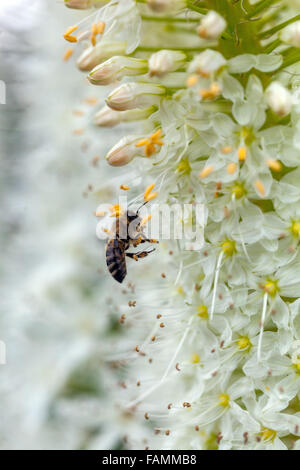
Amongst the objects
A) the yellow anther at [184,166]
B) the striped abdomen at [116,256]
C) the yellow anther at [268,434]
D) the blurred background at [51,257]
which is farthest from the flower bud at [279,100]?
the blurred background at [51,257]

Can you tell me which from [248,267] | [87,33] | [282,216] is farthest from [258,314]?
[87,33]

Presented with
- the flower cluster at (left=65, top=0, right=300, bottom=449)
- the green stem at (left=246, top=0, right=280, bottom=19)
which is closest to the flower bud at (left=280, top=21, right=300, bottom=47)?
the flower cluster at (left=65, top=0, right=300, bottom=449)

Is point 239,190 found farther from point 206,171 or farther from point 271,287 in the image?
point 271,287

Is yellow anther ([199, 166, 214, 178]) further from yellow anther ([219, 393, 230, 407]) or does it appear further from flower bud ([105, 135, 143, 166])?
yellow anther ([219, 393, 230, 407])

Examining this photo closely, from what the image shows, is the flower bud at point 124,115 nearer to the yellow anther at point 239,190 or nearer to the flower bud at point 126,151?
the flower bud at point 126,151

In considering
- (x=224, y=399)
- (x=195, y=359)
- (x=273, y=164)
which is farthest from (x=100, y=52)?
(x=224, y=399)

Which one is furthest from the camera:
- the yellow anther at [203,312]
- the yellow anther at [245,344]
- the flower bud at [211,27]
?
the yellow anther at [203,312]
